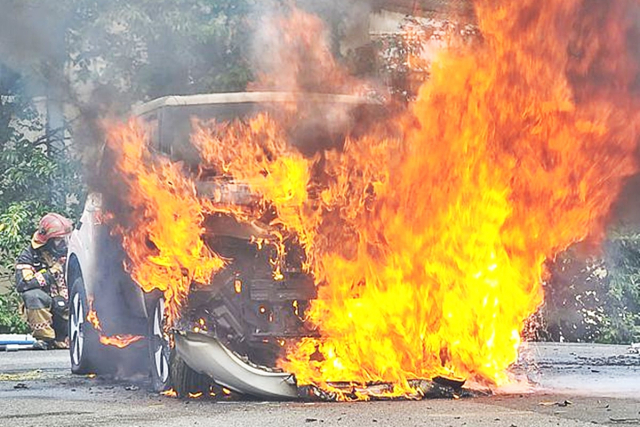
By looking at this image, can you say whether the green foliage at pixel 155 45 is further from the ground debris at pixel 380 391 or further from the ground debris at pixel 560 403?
the ground debris at pixel 560 403

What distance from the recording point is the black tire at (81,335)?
1065 cm

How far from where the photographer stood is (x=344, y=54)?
34.1 ft

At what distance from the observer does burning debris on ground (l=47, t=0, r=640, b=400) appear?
8.08m

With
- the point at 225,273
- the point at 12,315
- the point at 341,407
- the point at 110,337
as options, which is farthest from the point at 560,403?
the point at 12,315

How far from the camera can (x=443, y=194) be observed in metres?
8.69

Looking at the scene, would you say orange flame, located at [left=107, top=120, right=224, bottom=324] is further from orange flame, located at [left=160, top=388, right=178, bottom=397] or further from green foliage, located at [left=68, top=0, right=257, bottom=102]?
green foliage, located at [left=68, top=0, right=257, bottom=102]

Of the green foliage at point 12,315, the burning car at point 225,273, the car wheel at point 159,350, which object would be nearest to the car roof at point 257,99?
the burning car at point 225,273

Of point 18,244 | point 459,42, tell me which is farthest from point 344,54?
point 18,244

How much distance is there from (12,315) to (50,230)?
2929mm

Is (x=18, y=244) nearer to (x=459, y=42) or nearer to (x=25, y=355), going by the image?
(x=25, y=355)

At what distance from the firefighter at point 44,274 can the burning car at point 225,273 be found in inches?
175

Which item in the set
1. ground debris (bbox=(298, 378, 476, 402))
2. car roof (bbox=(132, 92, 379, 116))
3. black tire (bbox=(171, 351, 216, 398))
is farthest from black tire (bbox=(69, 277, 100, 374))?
ground debris (bbox=(298, 378, 476, 402))

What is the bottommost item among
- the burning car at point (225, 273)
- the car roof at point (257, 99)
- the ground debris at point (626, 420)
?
the ground debris at point (626, 420)

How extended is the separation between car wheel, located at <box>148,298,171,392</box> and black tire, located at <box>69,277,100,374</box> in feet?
5.86
